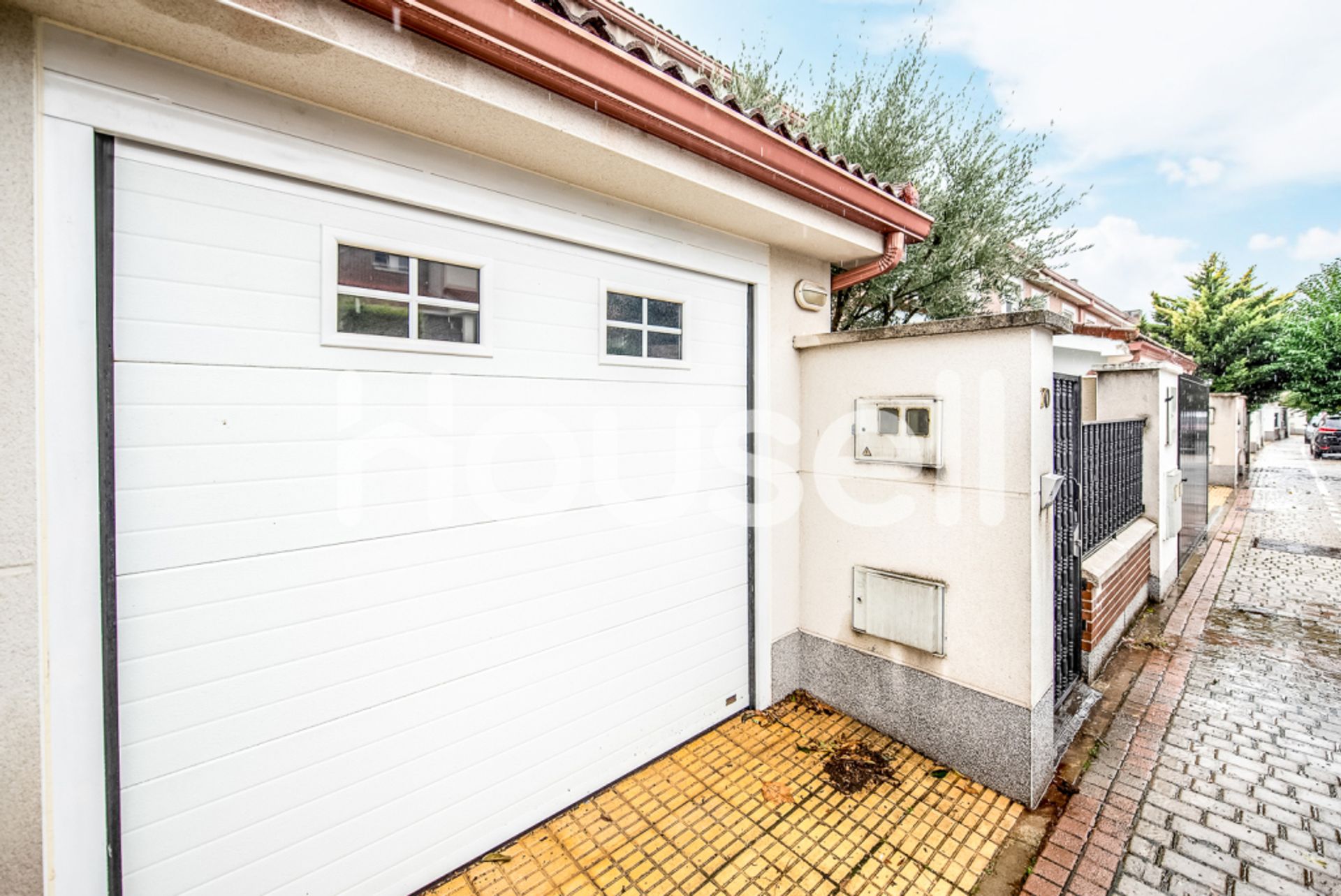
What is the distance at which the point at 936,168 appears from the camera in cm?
675

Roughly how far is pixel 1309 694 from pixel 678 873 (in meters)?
5.73

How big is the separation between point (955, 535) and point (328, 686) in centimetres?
393

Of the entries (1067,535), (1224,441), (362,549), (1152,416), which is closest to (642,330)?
(362,549)

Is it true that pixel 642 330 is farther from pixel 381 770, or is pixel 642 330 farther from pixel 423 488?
pixel 381 770

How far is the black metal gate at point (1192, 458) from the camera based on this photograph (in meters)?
8.48

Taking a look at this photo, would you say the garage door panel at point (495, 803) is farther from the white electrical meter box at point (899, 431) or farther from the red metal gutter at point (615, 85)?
the red metal gutter at point (615, 85)

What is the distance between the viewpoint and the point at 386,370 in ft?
9.46

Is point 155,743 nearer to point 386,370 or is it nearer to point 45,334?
point 45,334

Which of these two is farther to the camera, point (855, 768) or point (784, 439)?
point (784, 439)

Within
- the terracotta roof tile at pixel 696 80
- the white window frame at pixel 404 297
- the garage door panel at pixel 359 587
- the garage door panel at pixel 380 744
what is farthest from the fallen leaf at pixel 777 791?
the terracotta roof tile at pixel 696 80

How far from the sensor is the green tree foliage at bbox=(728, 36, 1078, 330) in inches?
248

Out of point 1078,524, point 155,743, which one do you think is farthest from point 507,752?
point 1078,524

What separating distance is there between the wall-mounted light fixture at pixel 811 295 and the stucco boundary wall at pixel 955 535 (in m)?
0.41

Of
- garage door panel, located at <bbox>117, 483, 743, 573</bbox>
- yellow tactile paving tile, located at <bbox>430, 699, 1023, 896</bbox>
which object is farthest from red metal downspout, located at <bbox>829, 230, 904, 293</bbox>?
yellow tactile paving tile, located at <bbox>430, 699, 1023, 896</bbox>
